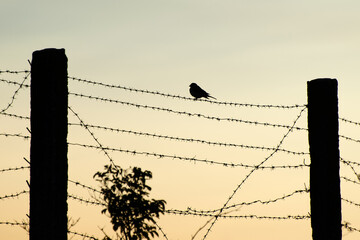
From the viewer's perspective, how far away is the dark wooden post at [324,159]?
6797mm

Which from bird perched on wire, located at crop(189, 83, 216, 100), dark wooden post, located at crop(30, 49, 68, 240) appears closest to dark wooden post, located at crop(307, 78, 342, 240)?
dark wooden post, located at crop(30, 49, 68, 240)

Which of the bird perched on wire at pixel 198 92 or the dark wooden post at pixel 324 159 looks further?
the bird perched on wire at pixel 198 92

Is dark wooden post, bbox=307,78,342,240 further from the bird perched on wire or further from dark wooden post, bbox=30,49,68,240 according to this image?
the bird perched on wire

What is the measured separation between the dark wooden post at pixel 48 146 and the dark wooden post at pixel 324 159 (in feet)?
9.28

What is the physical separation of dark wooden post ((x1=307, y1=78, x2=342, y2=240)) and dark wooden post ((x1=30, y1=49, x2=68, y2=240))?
2.83 m

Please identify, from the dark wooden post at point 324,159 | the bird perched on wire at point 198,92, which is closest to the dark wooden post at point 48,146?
the dark wooden post at point 324,159

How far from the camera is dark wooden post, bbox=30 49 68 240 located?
18.4 feet

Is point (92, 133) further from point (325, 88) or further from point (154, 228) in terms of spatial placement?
point (154, 228)

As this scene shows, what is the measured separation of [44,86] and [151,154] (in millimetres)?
1607

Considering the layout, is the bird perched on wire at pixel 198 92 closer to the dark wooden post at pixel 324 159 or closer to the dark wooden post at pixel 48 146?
the dark wooden post at pixel 324 159

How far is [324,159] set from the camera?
6.93 m

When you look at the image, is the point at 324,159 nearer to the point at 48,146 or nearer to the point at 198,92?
the point at 48,146

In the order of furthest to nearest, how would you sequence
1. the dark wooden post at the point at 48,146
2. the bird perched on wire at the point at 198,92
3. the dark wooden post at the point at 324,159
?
the bird perched on wire at the point at 198,92
the dark wooden post at the point at 324,159
the dark wooden post at the point at 48,146

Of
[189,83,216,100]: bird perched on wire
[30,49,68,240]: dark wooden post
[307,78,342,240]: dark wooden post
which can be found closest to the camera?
[30,49,68,240]: dark wooden post
